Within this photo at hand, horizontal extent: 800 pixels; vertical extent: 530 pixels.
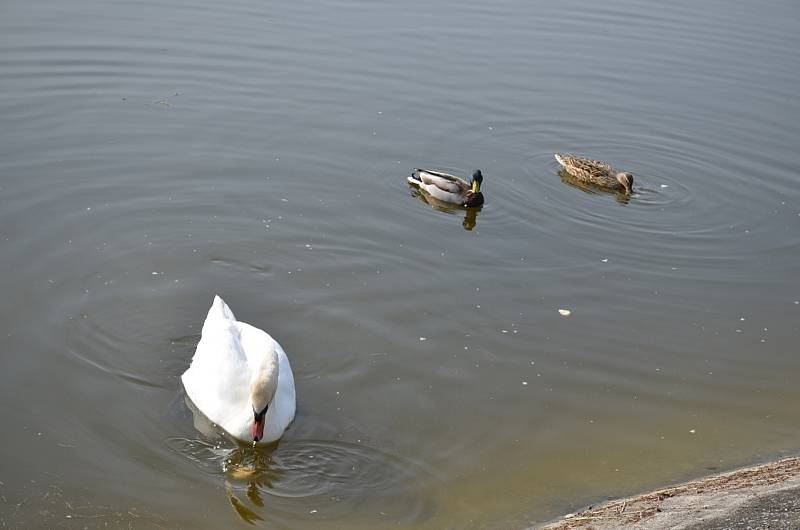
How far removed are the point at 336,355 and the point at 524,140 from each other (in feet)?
25.0

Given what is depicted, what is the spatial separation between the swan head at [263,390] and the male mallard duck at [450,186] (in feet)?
19.1

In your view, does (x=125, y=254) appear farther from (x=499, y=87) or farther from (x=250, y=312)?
(x=499, y=87)

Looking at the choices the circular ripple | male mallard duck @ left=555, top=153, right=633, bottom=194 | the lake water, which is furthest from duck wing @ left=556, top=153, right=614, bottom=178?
the circular ripple

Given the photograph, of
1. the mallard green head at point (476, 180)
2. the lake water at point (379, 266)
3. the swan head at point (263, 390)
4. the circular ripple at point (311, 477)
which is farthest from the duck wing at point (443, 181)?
the circular ripple at point (311, 477)

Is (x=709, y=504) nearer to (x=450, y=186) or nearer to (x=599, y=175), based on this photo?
(x=450, y=186)

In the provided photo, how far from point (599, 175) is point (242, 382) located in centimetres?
759

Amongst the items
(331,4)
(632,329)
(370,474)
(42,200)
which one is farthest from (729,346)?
(331,4)

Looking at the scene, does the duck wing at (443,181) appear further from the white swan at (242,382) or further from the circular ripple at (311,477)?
the circular ripple at (311,477)

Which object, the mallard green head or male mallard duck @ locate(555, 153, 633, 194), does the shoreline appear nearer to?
the mallard green head

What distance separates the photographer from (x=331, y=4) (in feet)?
75.0

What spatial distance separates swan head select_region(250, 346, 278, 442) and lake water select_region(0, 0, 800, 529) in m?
0.29

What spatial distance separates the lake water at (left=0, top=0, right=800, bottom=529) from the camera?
8.66 metres

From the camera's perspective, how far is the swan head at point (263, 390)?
29.2 ft

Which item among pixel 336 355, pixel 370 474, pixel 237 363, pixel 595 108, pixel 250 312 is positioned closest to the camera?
pixel 370 474
